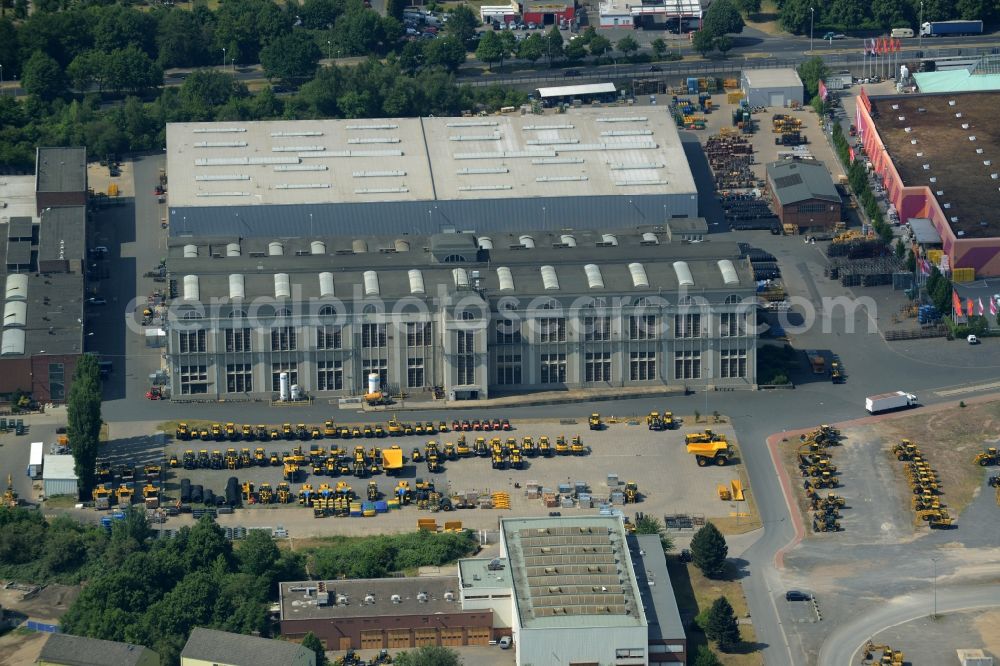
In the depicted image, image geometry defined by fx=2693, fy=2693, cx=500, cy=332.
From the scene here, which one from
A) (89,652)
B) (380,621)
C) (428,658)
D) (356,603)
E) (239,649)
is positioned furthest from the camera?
(356,603)

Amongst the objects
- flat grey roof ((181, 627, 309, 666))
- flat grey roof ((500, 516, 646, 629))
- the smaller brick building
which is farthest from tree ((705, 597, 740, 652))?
flat grey roof ((181, 627, 309, 666))

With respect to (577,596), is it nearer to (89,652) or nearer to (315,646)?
(315,646)

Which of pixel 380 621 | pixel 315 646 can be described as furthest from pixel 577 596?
pixel 315 646

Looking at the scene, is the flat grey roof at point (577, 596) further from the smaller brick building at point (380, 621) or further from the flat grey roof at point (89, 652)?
the flat grey roof at point (89, 652)

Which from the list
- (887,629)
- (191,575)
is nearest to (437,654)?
(191,575)

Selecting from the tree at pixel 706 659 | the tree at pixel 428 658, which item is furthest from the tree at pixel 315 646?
the tree at pixel 706 659

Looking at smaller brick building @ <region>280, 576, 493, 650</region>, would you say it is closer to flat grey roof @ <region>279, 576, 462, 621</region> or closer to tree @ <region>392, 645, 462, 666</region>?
flat grey roof @ <region>279, 576, 462, 621</region>
